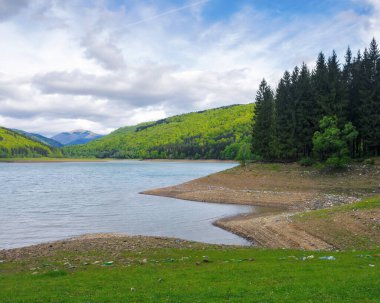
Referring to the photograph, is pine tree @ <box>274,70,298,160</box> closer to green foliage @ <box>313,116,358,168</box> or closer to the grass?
green foliage @ <box>313,116,358,168</box>

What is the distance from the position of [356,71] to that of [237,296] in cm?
6733

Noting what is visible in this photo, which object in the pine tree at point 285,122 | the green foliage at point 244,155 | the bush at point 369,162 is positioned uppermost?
the pine tree at point 285,122

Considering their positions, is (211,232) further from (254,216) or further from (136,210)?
(136,210)

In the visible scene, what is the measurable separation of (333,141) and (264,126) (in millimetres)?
24180

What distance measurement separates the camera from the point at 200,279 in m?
14.7

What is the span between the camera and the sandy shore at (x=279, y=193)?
1150 inches

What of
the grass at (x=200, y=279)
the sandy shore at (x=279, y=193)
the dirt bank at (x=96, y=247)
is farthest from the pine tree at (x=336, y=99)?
→ the grass at (x=200, y=279)

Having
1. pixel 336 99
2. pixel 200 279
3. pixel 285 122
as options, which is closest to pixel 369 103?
pixel 336 99

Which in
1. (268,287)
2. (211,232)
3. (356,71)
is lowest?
(211,232)

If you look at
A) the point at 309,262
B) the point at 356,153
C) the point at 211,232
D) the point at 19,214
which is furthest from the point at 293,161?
the point at 309,262

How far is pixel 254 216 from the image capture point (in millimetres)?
39906

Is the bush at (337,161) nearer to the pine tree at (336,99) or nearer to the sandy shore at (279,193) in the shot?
the sandy shore at (279,193)

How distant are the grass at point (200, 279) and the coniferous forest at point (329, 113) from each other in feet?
146

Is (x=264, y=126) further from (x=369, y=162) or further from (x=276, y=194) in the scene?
(x=276, y=194)
